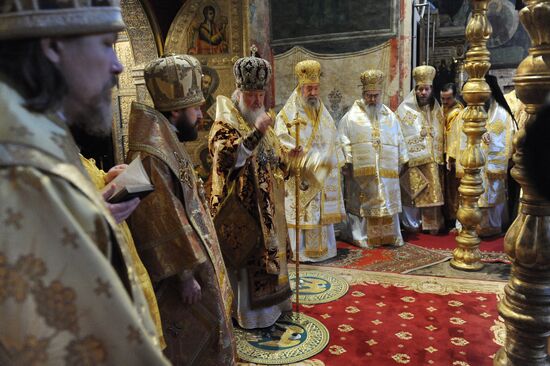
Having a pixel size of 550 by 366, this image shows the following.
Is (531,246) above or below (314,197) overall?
above

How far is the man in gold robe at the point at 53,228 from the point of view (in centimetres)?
86

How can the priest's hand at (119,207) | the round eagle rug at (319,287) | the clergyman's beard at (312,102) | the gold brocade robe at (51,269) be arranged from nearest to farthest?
1. the gold brocade robe at (51,269)
2. the priest's hand at (119,207)
3. the round eagle rug at (319,287)
4. the clergyman's beard at (312,102)

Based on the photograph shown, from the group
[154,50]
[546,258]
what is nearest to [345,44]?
[154,50]

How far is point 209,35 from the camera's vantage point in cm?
486

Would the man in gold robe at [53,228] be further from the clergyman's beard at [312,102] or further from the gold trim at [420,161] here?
the gold trim at [420,161]

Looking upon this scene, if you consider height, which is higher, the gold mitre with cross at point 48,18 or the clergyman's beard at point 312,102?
the gold mitre with cross at point 48,18

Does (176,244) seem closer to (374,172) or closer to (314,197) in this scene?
(314,197)

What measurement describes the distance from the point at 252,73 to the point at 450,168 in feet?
14.9

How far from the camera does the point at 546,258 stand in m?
2.02

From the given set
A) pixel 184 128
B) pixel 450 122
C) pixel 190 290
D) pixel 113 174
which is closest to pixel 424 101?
pixel 450 122

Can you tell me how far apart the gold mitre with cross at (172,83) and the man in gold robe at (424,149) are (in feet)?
16.0

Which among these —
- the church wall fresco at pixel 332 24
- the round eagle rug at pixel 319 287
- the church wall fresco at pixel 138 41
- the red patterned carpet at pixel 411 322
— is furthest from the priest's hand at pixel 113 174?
the church wall fresco at pixel 332 24

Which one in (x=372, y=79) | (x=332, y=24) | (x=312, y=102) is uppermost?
(x=332, y=24)

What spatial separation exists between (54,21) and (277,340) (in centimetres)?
312
